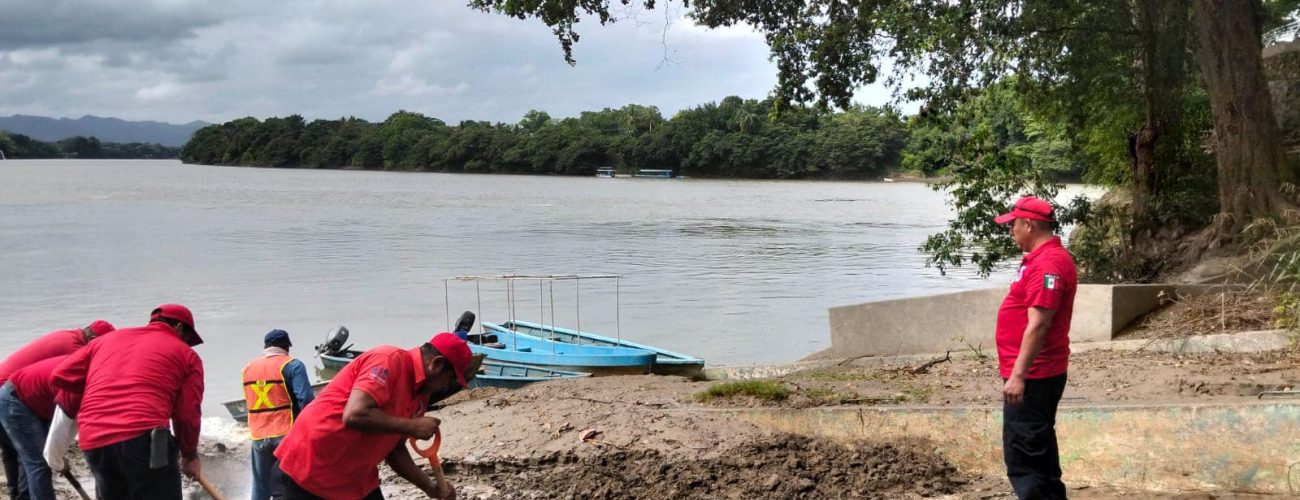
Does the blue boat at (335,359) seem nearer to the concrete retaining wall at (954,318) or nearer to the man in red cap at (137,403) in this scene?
the concrete retaining wall at (954,318)

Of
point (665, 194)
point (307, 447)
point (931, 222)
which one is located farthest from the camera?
point (665, 194)

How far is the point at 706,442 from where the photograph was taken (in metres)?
7.59

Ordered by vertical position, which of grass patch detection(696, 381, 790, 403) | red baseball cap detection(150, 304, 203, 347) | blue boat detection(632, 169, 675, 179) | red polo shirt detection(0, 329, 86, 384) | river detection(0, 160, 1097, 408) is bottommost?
river detection(0, 160, 1097, 408)

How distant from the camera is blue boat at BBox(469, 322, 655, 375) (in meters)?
16.4

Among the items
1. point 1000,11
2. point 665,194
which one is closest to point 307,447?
point 1000,11

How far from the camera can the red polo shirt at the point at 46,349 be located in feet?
21.5

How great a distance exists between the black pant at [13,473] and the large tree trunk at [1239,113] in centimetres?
1159

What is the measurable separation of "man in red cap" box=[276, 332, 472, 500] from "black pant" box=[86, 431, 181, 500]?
3.94 ft

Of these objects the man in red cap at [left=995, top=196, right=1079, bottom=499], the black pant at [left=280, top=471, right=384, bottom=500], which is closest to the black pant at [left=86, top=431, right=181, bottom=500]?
the black pant at [left=280, top=471, right=384, bottom=500]

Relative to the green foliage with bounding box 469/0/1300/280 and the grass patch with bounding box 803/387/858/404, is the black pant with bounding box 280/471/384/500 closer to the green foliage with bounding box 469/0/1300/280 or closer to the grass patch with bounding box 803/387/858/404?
the grass patch with bounding box 803/387/858/404

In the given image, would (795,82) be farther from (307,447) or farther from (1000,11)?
(307,447)

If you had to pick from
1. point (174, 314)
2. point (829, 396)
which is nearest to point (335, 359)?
point (829, 396)

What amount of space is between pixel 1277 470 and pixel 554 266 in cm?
3103

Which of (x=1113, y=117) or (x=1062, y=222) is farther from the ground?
(x=1113, y=117)
